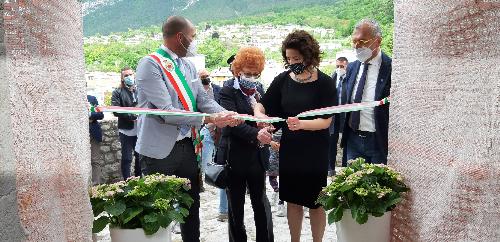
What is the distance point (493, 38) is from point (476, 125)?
1.40ft

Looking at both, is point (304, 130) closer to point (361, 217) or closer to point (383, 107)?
point (383, 107)

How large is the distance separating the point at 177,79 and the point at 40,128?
1649 mm

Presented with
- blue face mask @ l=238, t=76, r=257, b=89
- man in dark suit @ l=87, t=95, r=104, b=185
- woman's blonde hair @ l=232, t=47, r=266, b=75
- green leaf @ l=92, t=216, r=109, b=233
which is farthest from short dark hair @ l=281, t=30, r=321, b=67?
man in dark suit @ l=87, t=95, r=104, b=185

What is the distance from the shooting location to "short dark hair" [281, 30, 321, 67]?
4.61m

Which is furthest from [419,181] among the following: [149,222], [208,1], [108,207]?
[208,1]

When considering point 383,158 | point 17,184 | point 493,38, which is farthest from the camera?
point 383,158

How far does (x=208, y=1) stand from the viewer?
108ft

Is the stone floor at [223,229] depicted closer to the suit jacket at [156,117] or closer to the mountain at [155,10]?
the suit jacket at [156,117]

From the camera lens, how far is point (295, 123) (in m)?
4.50

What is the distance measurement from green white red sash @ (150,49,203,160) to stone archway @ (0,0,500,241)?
546mm

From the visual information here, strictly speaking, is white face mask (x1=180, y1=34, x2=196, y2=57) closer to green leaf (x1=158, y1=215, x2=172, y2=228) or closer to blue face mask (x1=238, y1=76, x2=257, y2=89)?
blue face mask (x1=238, y1=76, x2=257, y2=89)

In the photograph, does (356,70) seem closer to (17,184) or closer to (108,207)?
(108,207)

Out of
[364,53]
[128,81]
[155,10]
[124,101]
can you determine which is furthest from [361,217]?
[155,10]

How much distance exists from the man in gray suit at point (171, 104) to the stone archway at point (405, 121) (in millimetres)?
419
